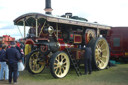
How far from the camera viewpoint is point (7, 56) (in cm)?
621

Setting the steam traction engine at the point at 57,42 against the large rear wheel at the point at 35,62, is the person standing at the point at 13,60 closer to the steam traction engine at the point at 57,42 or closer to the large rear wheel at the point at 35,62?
the steam traction engine at the point at 57,42

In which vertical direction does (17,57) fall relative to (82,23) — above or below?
below

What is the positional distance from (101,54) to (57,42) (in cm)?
279

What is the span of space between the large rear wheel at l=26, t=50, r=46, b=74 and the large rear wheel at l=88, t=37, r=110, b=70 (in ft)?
7.63

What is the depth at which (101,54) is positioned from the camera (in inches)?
370

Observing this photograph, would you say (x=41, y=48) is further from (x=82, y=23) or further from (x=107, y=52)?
(x=107, y=52)

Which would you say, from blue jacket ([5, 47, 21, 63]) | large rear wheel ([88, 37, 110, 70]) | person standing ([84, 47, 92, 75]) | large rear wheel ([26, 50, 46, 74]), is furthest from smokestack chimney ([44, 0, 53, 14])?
blue jacket ([5, 47, 21, 63])

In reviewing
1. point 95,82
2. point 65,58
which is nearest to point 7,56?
point 65,58

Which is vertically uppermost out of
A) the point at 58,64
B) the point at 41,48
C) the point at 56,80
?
the point at 41,48

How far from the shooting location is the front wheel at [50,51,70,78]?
669cm

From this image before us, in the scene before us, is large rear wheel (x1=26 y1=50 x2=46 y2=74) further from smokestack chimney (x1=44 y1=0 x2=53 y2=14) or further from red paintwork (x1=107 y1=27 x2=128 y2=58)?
smokestack chimney (x1=44 y1=0 x2=53 y2=14)

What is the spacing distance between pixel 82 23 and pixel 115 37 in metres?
3.95

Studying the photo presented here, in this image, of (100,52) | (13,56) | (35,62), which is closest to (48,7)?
(100,52)

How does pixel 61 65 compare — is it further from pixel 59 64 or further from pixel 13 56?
pixel 13 56
